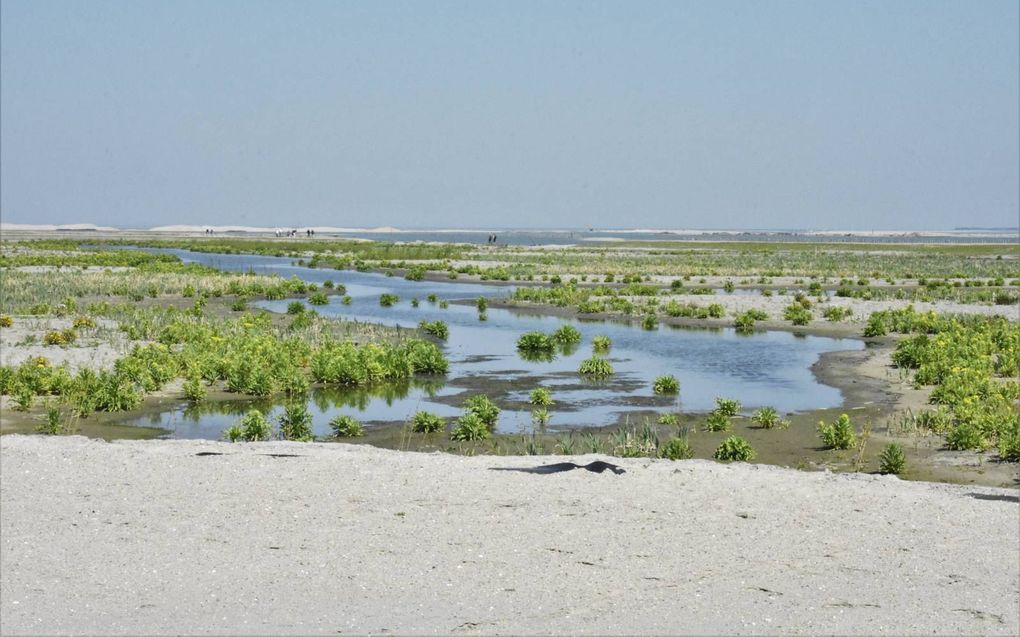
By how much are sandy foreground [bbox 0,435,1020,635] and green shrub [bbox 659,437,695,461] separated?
1.05 metres

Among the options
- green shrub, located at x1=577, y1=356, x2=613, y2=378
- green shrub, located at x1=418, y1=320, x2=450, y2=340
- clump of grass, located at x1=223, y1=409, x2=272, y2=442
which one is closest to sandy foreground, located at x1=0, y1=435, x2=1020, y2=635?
clump of grass, located at x1=223, y1=409, x2=272, y2=442

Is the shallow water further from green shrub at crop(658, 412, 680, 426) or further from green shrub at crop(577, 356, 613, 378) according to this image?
green shrub at crop(658, 412, 680, 426)

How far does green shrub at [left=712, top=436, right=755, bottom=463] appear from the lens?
15.0m

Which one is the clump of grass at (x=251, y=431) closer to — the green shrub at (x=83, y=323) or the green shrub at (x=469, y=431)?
the green shrub at (x=469, y=431)

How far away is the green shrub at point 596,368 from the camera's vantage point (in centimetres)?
2447

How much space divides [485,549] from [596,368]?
14743 millimetres

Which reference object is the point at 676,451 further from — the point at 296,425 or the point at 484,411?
the point at 296,425

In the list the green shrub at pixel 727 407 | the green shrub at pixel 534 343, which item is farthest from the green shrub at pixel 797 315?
the green shrub at pixel 727 407

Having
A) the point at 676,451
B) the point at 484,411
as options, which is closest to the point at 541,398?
the point at 484,411

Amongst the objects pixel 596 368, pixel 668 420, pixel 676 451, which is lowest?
pixel 668 420

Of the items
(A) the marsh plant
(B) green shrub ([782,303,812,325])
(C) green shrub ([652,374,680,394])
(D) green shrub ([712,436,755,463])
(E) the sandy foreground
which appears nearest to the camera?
(E) the sandy foreground

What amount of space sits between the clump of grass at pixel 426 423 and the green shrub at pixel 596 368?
7.45 metres

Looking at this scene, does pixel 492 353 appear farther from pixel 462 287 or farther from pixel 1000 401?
pixel 462 287

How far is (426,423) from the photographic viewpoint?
57.2ft
